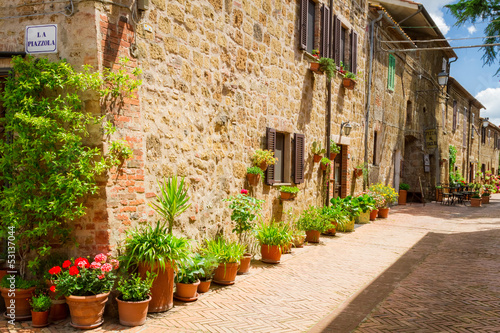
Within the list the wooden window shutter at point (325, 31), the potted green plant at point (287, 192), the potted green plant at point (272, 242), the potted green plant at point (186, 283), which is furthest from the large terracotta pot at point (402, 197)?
the potted green plant at point (186, 283)

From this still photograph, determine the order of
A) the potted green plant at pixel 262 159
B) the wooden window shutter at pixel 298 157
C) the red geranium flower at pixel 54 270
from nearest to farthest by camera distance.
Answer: the red geranium flower at pixel 54 270, the potted green plant at pixel 262 159, the wooden window shutter at pixel 298 157

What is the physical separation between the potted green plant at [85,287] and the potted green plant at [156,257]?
322mm

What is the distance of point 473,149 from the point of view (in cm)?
3097

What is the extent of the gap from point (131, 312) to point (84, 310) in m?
0.46

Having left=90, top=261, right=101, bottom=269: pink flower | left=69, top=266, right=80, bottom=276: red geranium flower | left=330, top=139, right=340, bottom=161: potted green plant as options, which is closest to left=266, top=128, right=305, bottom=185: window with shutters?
left=330, top=139, right=340, bottom=161: potted green plant

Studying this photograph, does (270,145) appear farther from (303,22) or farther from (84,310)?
(84,310)

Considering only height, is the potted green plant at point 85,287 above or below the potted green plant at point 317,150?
below

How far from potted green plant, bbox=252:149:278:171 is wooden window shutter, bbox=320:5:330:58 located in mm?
3992

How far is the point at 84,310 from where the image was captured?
4113 mm

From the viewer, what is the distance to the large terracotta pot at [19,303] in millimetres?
4301

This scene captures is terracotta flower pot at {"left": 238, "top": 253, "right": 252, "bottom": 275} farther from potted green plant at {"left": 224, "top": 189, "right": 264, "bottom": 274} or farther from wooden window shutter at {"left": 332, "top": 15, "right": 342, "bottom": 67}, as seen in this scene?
wooden window shutter at {"left": 332, "top": 15, "right": 342, "bottom": 67}

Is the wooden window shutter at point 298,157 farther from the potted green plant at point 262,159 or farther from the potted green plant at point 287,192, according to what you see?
the potted green plant at point 262,159

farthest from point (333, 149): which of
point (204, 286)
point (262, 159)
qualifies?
point (204, 286)

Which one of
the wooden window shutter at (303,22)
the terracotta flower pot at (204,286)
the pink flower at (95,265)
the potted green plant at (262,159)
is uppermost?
the wooden window shutter at (303,22)
